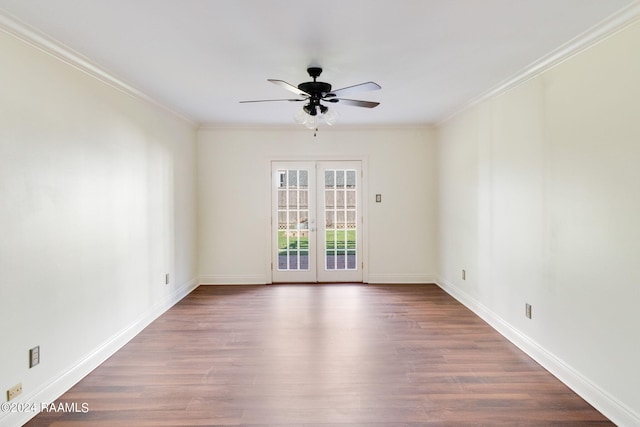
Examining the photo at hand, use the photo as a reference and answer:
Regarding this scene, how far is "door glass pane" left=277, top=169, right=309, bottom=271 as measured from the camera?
5.27m

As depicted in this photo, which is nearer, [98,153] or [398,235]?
[98,153]

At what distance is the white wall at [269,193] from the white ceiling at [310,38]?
68.0 inches

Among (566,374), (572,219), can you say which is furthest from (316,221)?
(566,374)

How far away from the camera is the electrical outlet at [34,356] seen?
2102mm

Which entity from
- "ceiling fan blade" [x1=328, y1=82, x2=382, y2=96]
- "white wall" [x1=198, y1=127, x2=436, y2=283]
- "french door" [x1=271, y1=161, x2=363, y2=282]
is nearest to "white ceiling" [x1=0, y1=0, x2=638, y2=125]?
"ceiling fan blade" [x1=328, y1=82, x2=382, y2=96]

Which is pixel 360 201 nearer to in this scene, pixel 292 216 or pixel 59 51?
pixel 292 216

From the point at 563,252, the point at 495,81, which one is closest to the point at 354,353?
the point at 563,252

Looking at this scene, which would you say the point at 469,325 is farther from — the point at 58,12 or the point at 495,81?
the point at 58,12

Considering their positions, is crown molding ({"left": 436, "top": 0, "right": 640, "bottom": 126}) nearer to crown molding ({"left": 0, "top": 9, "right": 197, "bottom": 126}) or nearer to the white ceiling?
the white ceiling

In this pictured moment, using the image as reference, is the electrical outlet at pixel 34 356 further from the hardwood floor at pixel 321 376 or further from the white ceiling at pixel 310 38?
the white ceiling at pixel 310 38

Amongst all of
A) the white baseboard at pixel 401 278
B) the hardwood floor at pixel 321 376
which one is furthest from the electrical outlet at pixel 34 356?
the white baseboard at pixel 401 278

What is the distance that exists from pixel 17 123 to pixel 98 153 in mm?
759

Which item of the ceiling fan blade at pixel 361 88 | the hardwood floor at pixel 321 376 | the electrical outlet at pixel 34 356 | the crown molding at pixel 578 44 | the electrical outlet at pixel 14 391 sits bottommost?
the hardwood floor at pixel 321 376

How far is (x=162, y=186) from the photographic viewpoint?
3973 mm
